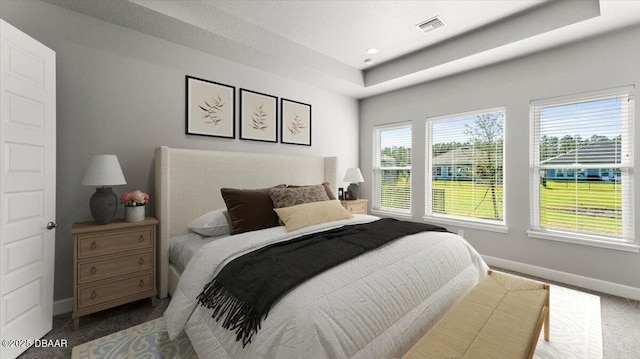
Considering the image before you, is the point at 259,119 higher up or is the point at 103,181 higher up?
the point at 259,119

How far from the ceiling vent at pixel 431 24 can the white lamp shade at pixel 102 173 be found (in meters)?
3.28

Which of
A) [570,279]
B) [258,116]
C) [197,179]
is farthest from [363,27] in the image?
[570,279]

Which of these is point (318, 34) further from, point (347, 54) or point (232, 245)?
point (232, 245)

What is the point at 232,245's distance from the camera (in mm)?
1911

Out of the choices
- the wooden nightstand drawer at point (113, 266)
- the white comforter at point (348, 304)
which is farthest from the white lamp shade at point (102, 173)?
the white comforter at point (348, 304)

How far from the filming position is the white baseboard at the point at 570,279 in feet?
8.67

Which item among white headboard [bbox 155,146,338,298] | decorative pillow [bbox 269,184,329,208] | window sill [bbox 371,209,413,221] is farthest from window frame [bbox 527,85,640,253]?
white headboard [bbox 155,146,338,298]

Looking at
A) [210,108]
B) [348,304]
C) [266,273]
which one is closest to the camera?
[348,304]

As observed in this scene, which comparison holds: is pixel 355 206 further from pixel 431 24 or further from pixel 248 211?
pixel 431 24

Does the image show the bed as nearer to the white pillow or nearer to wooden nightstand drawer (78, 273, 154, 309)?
wooden nightstand drawer (78, 273, 154, 309)

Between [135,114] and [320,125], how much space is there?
2481 mm

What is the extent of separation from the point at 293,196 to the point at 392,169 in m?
2.44

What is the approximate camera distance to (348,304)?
4.23 ft

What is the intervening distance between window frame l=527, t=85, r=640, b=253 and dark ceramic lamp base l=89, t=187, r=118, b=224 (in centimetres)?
435
